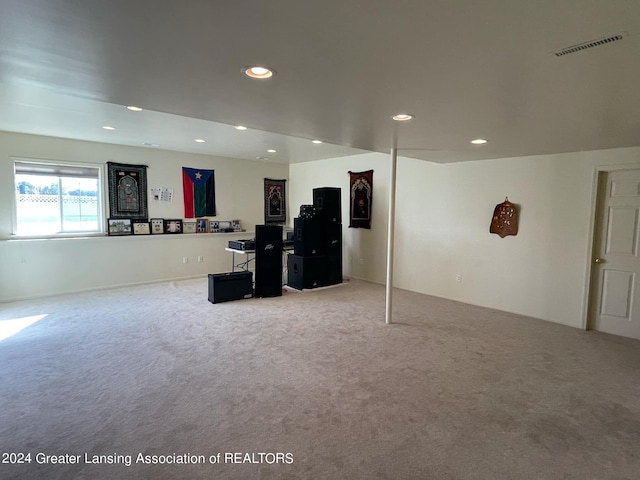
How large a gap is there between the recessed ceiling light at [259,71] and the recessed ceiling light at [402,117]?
1.20 meters

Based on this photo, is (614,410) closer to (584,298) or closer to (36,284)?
(584,298)

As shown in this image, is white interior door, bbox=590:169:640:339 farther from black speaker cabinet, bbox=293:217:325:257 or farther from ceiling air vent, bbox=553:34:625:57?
black speaker cabinet, bbox=293:217:325:257

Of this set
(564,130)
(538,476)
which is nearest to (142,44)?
(538,476)

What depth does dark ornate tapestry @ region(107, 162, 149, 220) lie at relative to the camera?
240 inches

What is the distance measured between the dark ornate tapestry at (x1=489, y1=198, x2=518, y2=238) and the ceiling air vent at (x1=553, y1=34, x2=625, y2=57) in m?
3.55

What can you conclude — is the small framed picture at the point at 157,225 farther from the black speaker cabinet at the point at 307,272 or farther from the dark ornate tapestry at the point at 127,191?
the black speaker cabinet at the point at 307,272

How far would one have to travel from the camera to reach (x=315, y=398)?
265 centimetres

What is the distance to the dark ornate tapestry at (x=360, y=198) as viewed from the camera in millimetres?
6703

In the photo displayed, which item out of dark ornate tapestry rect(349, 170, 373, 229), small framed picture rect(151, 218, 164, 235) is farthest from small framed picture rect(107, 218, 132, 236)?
dark ornate tapestry rect(349, 170, 373, 229)

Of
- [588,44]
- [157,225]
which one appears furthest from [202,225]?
[588,44]

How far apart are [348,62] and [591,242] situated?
4.08 metres

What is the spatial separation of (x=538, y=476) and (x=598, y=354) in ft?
7.64

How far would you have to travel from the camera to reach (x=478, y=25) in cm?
139

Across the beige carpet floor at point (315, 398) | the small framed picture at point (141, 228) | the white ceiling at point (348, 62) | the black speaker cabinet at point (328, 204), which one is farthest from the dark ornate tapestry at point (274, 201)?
the white ceiling at point (348, 62)
